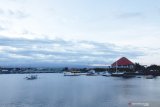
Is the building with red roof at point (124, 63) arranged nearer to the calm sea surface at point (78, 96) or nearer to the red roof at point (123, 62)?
the red roof at point (123, 62)

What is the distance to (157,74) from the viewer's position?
113625 millimetres

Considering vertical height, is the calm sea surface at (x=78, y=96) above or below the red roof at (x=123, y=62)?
Result: below

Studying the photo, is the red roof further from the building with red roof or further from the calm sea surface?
the calm sea surface

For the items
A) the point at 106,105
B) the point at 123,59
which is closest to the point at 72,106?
the point at 106,105

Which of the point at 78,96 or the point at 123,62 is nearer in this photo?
the point at 78,96

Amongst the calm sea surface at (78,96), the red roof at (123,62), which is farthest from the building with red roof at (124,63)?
the calm sea surface at (78,96)

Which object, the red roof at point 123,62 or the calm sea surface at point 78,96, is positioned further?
the red roof at point 123,62

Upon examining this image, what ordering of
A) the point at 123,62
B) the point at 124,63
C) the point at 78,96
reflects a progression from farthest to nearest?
the point at 123,62
the point at 124,63
the point at 78,96

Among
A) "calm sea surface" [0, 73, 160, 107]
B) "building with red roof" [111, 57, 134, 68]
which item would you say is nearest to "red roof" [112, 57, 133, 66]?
"building with red roof" [111, 57, 134, 68]

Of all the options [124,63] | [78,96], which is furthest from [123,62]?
[78,96]

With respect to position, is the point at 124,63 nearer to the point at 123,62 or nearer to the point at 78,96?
the point at 123,62

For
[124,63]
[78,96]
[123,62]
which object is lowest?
[78,96]

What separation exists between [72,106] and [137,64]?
3874 inches

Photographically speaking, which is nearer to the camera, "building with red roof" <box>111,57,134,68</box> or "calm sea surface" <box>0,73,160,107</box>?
"calm sea surface" <box>0,73,160,107</box>
